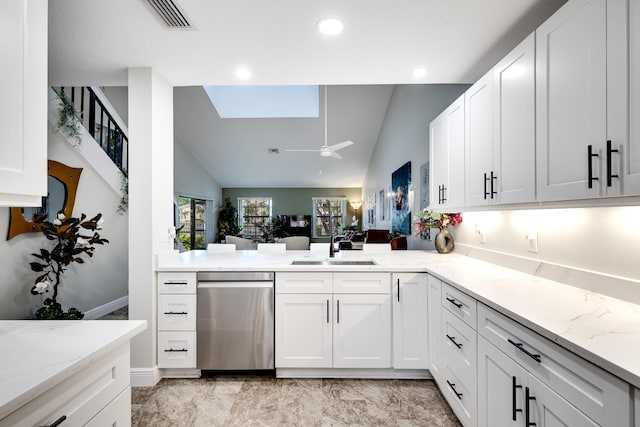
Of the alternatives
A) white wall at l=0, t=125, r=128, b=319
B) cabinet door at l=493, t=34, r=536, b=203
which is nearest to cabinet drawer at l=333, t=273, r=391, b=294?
cabinet door at l=493, t=34, r=536, b=203

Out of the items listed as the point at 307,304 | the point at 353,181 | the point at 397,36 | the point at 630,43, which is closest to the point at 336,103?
the point at 353,181

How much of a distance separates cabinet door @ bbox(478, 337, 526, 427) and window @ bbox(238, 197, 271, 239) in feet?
33.0

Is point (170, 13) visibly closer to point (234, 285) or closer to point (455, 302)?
point (234, 285)

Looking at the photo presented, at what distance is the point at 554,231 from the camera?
1817 mm

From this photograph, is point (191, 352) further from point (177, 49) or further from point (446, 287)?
point (177, 49)

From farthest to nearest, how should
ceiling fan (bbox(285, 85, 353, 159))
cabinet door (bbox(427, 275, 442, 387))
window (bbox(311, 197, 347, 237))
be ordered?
window (bbox(311, 197, 347, 237)) < ceiling fan (bbox(285, 85, 353, 159)) < cabinet door (bbox(427, 275, 442, 387))

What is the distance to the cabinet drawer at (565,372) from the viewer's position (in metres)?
0.85

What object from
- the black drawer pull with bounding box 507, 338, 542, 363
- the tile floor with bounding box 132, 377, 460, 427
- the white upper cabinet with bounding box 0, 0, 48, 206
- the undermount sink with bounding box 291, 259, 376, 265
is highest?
the white upper cabinet with bounding box 0, 0, 48, 206

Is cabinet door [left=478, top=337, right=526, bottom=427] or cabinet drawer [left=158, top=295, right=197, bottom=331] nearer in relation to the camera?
cabinet door [left=478, top=337, right=526, bottom=427]

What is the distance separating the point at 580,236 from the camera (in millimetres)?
1640

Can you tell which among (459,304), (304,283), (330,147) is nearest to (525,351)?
(459,304)

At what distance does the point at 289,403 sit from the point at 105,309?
3302 millimetres

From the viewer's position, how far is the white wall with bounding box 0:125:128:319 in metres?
3.07

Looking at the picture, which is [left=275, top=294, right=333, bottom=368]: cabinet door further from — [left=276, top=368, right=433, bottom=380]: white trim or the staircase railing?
the staircase railing
